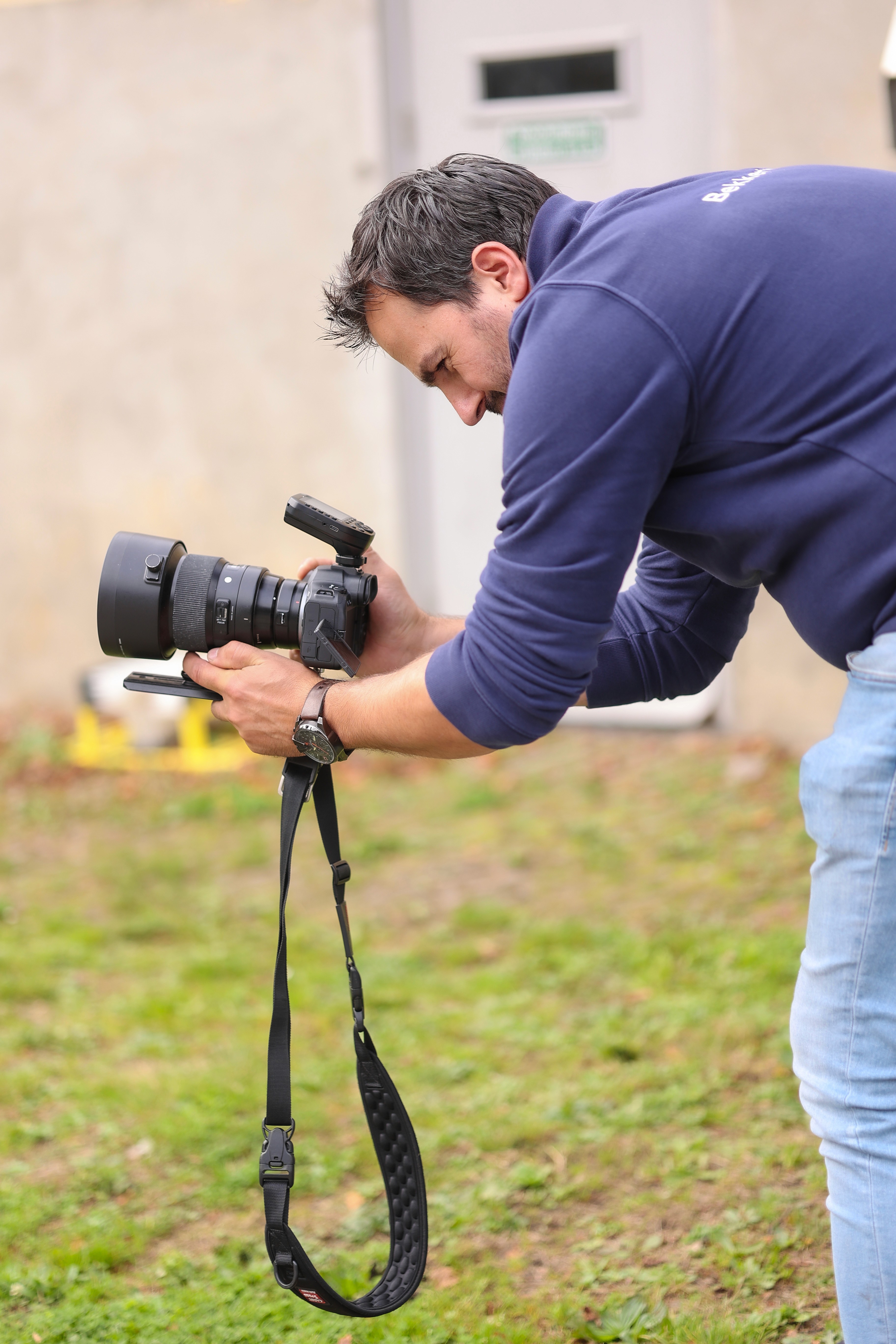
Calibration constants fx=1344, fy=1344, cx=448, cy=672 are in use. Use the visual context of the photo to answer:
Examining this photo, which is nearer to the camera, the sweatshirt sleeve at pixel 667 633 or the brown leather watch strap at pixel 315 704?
A: the brown leather watch strap at pixel 315 704

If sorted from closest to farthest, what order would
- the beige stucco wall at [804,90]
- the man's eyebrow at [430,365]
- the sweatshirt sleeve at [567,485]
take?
the sweatshirt sleeve at [567,485] → the man's eyebrow at [430,365] → the beige stucco wall at [804,90]

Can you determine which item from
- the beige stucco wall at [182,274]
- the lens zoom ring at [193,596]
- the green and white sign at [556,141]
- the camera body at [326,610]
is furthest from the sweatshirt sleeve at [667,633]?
the green and white sign at [556,141]

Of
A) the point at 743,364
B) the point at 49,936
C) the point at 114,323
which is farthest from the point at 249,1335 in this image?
the point at 114,323

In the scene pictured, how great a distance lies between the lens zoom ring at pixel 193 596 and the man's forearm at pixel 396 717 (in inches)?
11.9

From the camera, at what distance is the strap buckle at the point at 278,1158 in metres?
2.23

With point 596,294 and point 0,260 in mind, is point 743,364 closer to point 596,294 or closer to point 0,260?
point 596,294

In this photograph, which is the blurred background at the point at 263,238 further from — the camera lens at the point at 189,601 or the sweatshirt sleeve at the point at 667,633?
the camera lens at the point at 189,601

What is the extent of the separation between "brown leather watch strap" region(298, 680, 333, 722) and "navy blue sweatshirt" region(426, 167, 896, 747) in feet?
1.11

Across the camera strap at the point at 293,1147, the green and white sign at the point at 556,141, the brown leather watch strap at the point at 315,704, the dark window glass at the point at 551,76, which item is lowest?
the camera strap at the point at 293,1147

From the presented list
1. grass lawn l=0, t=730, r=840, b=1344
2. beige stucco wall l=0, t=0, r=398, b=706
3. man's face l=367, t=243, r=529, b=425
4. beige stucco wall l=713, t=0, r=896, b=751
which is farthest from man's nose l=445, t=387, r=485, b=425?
beige stucco wall l=0, t=0, r=398, b=706

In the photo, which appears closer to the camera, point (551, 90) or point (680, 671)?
point (680, 671)

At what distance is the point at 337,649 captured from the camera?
7.68 feet

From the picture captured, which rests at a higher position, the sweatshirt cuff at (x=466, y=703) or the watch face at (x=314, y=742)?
the sweatshirt cuff at (x=466, y=703)

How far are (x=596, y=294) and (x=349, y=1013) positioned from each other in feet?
8.79
